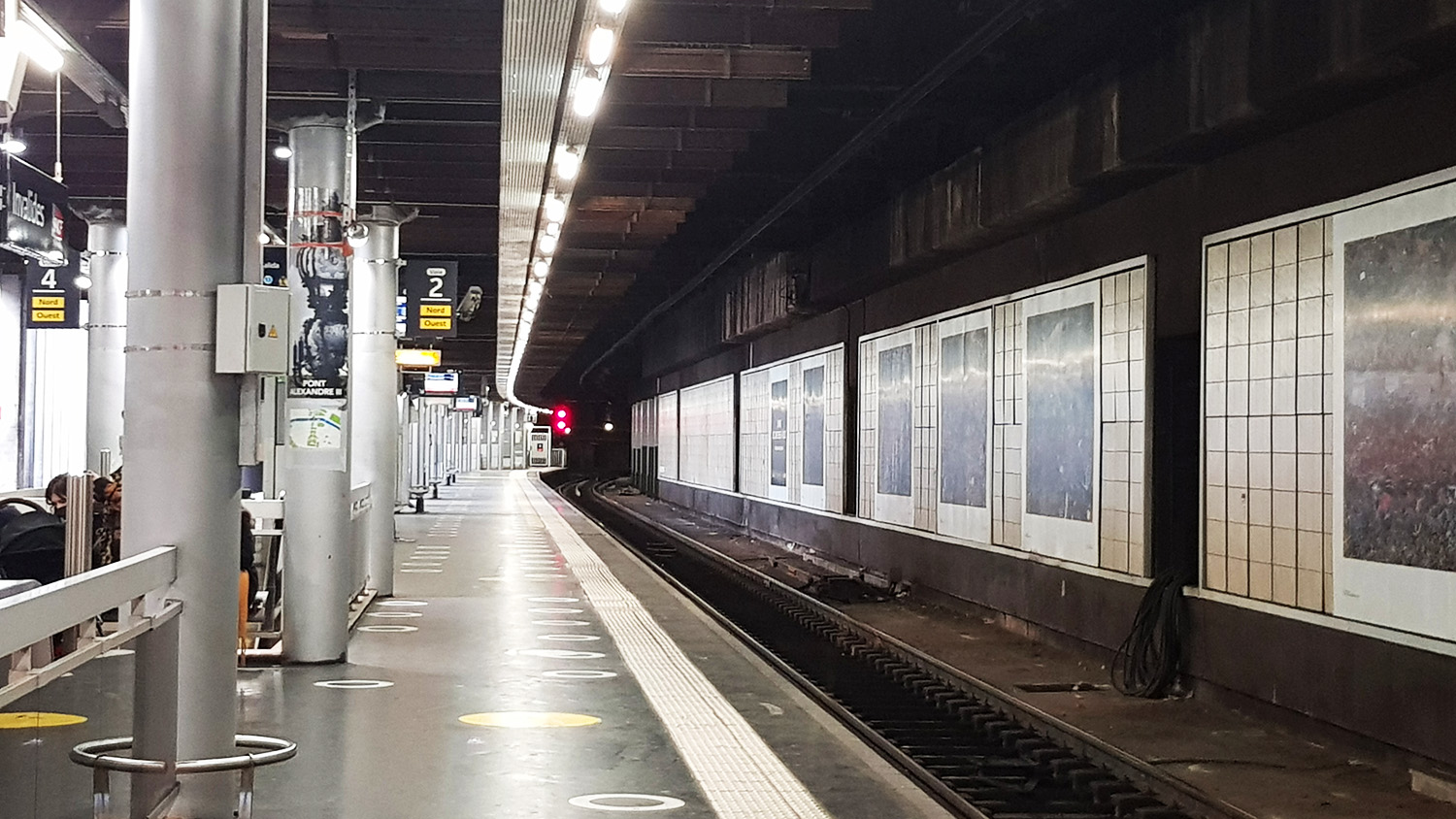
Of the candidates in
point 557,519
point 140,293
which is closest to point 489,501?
point 557,519

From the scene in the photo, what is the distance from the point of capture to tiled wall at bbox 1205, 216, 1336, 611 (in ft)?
27.9

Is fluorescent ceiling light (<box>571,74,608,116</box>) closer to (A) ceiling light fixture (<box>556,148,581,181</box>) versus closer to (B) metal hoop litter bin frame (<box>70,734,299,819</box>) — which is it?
(A) ceiling light fixture (<box>556,148,581,181</box>)

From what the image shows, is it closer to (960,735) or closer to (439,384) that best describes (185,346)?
(960,735)

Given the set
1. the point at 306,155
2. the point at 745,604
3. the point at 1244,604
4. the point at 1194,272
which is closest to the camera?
the point at 1244,604

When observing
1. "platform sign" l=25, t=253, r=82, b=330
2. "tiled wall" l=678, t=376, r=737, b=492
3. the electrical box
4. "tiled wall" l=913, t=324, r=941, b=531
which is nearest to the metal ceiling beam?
"tiled wall" l=913, t=324, r=941, b=531

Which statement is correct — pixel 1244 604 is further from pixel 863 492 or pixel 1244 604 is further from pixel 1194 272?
pixel 863 492

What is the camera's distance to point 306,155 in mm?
10914

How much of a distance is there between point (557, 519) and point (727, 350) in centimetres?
461

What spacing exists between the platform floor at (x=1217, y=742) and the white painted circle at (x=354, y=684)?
400cm

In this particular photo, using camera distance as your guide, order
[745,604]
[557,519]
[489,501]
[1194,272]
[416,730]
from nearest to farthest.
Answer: [416,730] → [1194,272] → [745,604] → [557,519] → [489,501]

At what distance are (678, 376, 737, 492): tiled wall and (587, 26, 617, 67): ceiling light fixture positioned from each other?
1958 cm

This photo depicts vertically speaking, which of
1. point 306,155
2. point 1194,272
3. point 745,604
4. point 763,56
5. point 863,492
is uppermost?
point 763,56

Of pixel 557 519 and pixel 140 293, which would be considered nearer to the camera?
pixel 140 293

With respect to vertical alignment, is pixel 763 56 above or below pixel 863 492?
above
